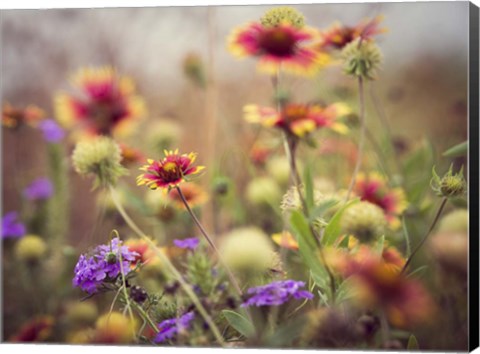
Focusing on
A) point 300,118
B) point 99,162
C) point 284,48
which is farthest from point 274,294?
point 284,48

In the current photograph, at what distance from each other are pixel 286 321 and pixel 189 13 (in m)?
0.84

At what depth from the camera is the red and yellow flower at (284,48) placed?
2.11 metres

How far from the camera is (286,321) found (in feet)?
6.21

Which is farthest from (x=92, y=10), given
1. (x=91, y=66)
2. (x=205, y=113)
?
(x=205, y=113)

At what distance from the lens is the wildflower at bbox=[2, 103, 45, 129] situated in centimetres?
248

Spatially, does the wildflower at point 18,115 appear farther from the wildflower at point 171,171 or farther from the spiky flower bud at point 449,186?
the spiky flower bud at point 449,186

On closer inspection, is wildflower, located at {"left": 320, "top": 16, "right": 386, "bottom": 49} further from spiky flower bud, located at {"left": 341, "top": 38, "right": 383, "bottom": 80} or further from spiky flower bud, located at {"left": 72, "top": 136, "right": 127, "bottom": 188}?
spiky flower bud, located at {"left": 72, "top": 136, "right": 127, "bottom": 188}

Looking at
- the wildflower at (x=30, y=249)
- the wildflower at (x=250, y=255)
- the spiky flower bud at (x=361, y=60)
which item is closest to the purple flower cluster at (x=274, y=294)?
the wildflower at (x=250, y=255)

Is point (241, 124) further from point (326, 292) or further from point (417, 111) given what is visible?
point (326, 292)

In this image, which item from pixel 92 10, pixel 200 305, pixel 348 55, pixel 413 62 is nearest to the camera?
pixel 200 305

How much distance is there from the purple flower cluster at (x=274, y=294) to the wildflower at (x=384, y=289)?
0.11 metres

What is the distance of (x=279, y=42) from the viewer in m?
2.11

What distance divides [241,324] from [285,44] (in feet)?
2.11

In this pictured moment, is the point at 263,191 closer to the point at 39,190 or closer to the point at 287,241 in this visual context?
the point at 287,241
